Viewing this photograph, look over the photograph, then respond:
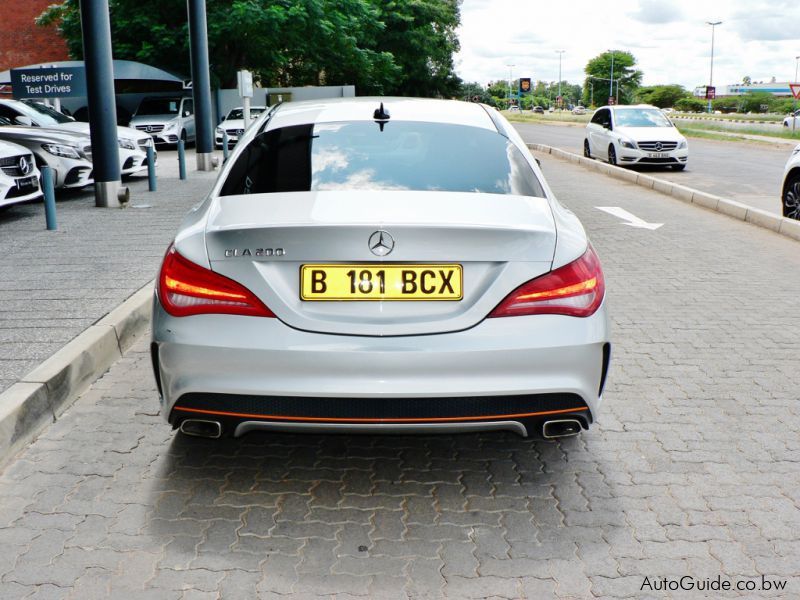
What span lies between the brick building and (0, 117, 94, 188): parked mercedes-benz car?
1155 inches

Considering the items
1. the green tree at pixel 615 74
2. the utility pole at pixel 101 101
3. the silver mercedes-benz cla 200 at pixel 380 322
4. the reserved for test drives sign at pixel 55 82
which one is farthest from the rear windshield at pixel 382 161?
the green tree at pixel 615 74

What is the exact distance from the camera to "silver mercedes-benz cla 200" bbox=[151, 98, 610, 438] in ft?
10.8

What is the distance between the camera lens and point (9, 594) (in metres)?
2.92

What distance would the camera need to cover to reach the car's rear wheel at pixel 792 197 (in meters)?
11.7

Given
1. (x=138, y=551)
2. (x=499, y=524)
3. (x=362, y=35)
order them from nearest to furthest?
(x=138, y=551)
(x=499, y=524)
(x=362, y=35)

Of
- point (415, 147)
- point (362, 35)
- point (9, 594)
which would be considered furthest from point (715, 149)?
point (9, 594)

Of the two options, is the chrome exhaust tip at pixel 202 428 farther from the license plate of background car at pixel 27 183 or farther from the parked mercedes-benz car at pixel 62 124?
the parked mercedes-benz car at pixel 62 124

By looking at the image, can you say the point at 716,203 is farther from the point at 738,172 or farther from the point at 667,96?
the point at 667,96

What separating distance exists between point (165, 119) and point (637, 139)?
47.2ft

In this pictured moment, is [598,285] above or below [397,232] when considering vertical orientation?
below

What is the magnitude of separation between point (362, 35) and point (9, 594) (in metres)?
42.8

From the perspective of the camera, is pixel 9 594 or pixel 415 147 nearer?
pixel 9 594

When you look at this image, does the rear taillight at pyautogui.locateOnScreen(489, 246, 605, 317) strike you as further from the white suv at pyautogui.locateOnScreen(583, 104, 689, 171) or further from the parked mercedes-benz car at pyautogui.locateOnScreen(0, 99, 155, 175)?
the white suv at pyautogui.locateOnScreen(583, 104, 689, 171)

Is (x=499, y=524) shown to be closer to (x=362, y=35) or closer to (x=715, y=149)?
(x=715, y=149)
